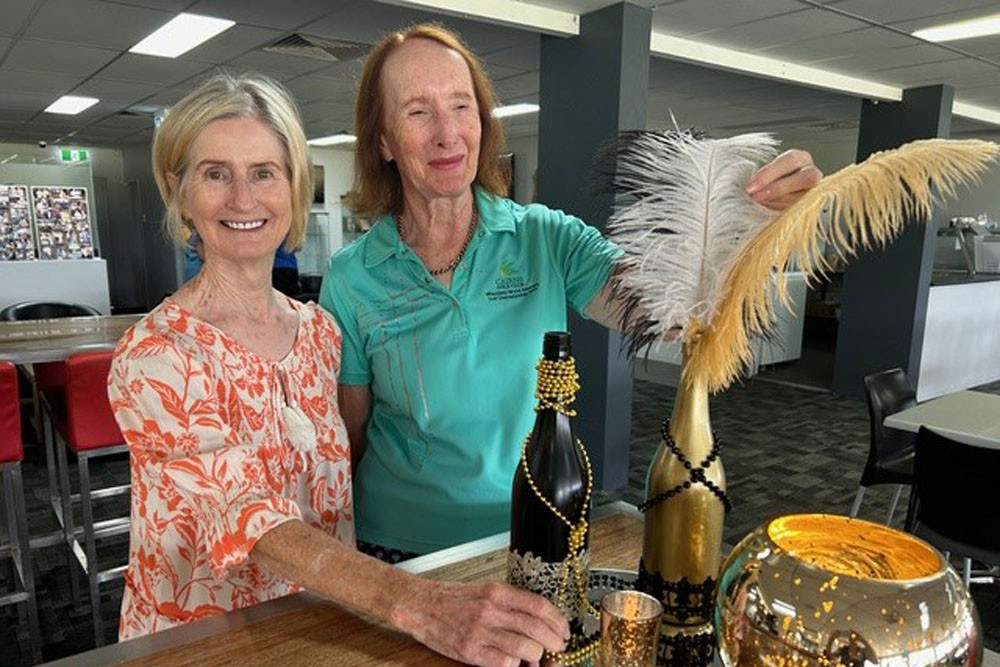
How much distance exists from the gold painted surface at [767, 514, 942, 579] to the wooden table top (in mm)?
2889

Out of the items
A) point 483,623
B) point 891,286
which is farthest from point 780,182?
point 891,286

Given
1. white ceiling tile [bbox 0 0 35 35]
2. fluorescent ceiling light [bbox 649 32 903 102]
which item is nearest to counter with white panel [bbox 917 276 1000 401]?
fluorescent ceiling light [bbox 649 32 903 102]

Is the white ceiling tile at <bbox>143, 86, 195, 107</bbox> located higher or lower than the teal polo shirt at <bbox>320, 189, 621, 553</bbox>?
higher

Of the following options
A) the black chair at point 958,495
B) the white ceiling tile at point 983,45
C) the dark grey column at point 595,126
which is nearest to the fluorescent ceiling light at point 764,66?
the dark grey column at point 595,126

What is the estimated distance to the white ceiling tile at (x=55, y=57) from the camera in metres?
5.19

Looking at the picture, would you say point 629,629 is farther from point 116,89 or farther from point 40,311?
point 116,89

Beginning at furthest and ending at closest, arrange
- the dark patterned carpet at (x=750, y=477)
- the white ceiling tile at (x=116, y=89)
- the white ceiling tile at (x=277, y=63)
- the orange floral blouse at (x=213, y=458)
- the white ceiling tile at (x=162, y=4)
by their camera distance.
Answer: the white ceiling tile at (x=116, y=89) → the white ceiling tile at (x=277, y=63) → the white ceiling tile at (x=162, y=4) → the dark patterned carpet at (x=750, y=477) → the orange floral blouse at (x=213, y=458)

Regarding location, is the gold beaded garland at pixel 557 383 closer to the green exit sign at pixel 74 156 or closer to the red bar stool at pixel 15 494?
the red bar stool at pixel 15 494

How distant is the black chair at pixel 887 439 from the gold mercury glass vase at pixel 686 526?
3.08m

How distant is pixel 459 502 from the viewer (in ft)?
3.98

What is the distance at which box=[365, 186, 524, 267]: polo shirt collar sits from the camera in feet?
4.14

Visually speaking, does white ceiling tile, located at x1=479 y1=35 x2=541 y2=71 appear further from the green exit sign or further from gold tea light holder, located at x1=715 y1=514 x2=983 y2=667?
the green exit sign

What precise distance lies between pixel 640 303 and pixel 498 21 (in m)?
3.92

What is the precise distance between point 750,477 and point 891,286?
3.47 metres
